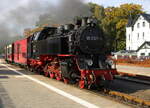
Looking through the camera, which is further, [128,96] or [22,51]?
[22,51]

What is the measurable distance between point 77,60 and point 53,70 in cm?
352

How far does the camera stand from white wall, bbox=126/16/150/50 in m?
66.0

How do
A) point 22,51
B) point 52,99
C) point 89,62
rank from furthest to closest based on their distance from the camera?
point 22,51, point 89,62, point 52,99

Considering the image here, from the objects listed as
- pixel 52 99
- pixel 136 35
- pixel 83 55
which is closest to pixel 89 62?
pixel 83 55

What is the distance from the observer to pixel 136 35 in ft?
229

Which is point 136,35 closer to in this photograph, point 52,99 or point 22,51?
point 22,51

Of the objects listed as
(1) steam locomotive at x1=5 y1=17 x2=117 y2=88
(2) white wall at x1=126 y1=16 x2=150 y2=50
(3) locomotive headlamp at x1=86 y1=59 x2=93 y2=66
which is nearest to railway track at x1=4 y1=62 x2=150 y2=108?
(1) steam locomotive at x1=5 y1=17 x2=117 y2=88

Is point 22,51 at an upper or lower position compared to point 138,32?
lower

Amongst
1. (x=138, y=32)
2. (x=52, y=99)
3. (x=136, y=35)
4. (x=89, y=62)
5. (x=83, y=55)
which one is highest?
(x=138, y=32)

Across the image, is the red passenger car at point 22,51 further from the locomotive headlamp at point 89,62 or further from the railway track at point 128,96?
the locomotive headlamp at point 89,62

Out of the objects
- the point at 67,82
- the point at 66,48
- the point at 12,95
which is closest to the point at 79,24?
the point at 66,48

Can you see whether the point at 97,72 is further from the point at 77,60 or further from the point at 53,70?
the point at 53,70

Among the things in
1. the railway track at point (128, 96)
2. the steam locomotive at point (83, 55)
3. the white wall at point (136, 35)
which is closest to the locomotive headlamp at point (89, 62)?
the steam locomotive at point (83, 55)

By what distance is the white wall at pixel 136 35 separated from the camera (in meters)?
66.0
